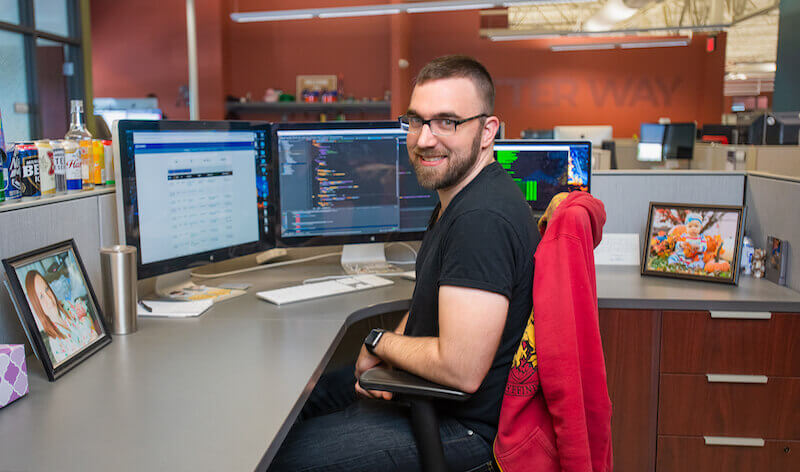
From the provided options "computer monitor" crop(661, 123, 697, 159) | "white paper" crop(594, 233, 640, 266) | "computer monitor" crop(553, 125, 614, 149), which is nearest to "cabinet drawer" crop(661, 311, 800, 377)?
"white paper" crop(594, 233, 640, 266)

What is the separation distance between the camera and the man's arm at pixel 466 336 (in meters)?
1.21

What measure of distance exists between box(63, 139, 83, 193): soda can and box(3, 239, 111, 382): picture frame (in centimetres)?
24

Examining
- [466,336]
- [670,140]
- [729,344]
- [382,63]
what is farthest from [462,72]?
[382,63]

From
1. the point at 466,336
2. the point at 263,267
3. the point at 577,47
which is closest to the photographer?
the point at 466,336

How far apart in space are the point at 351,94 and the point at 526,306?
7826 mm

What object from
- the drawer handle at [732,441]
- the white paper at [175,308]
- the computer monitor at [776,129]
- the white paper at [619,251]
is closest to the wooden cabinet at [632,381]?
the drawer handle at [732,441]

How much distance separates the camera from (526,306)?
132cm

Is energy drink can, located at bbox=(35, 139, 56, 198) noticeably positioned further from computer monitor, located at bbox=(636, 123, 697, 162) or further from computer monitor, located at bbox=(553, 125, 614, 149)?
computer monitor, located at bbox=(636, 123, 697, 162)

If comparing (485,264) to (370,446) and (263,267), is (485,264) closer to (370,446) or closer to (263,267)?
(370,446)

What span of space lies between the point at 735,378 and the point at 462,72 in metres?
1.22

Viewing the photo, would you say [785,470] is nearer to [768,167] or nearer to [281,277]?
[281,277]

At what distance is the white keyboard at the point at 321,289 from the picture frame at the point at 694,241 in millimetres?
932

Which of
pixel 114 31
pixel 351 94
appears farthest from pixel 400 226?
pixel 114 31

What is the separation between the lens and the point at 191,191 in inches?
70.2
